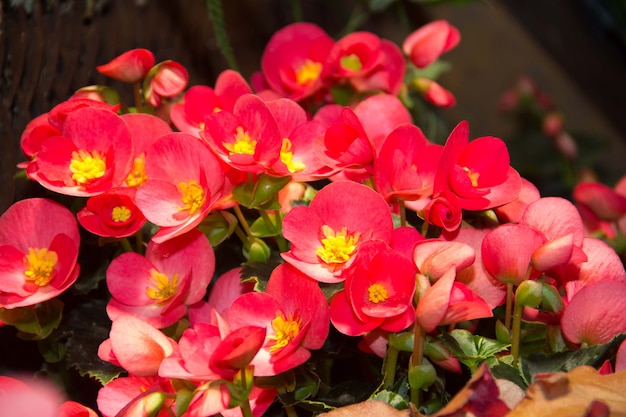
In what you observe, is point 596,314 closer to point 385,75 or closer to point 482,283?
point 482,283

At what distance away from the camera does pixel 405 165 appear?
0.52 meters

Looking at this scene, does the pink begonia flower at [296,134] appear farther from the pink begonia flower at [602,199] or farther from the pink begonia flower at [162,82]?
the pink begonia flower at [602,199]

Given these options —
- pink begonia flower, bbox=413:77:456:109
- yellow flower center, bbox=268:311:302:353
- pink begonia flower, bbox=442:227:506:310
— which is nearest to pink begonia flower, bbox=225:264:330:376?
yellow flower center, bbox=268:311:302:353

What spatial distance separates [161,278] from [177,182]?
0.23 feet

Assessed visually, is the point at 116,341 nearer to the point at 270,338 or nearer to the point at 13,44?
the point at 270,338

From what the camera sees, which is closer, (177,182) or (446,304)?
(446,304)

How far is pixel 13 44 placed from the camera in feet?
2.19

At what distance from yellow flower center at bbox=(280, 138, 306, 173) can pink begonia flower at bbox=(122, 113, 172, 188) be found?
8 cm

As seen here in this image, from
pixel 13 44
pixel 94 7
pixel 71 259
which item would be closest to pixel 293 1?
pixel 94 7

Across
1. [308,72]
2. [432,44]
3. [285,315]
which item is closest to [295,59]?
[308,72]

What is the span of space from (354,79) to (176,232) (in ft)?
0.98

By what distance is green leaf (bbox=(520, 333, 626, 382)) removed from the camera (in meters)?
0.47

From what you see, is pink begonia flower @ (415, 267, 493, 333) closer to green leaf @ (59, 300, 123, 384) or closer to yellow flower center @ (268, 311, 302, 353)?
yellow flower center @ (268, 311, 302, 353)

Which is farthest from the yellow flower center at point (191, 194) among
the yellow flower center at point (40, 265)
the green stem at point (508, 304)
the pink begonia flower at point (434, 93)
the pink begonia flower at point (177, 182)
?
the pink begonia flower at point (434, 93)
